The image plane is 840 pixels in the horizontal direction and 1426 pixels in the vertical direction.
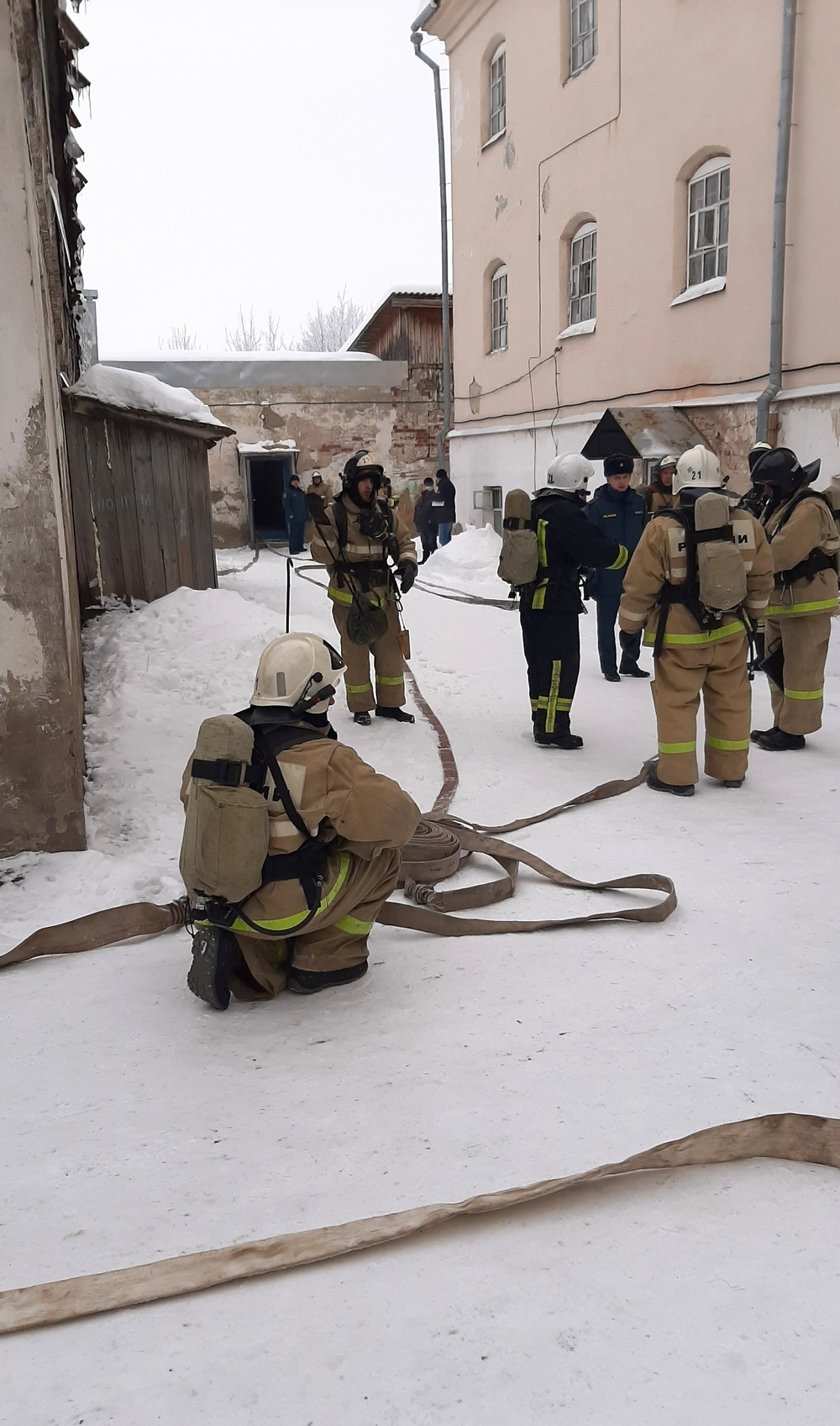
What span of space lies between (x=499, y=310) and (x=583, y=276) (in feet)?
9.37

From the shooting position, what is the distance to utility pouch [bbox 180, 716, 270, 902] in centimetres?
271

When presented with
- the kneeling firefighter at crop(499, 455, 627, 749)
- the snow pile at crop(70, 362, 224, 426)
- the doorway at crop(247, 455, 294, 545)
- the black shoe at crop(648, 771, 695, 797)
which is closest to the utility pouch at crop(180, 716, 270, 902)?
the black shoe at crop(648, 771, 695, 797)

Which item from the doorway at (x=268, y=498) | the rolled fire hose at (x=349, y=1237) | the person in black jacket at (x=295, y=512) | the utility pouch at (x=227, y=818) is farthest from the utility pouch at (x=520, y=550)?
the doorway at (x=268, y=498)

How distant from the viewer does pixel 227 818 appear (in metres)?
2.71

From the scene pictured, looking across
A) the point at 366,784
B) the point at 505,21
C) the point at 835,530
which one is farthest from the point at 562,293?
the point at 366,784

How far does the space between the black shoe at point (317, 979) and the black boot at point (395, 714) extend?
3.55 metres

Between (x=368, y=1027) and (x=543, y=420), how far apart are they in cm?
1263

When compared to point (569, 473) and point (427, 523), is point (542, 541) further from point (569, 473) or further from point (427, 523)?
point (427, 523)

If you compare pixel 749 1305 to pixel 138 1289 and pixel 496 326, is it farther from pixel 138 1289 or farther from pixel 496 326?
pixel 496 326

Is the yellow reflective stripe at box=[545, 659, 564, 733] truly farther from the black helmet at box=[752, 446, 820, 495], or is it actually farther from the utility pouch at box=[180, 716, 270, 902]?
the utility pouch at box=[180, 716, 270, 902]

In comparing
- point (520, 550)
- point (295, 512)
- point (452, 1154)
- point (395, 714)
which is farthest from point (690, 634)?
point (295, 512)

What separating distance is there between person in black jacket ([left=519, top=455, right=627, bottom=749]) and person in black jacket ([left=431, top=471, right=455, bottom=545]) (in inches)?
391

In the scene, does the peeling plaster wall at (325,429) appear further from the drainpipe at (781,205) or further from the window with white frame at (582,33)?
the drainpipe at (781,205)

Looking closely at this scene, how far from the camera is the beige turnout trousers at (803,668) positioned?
5.77 meters
